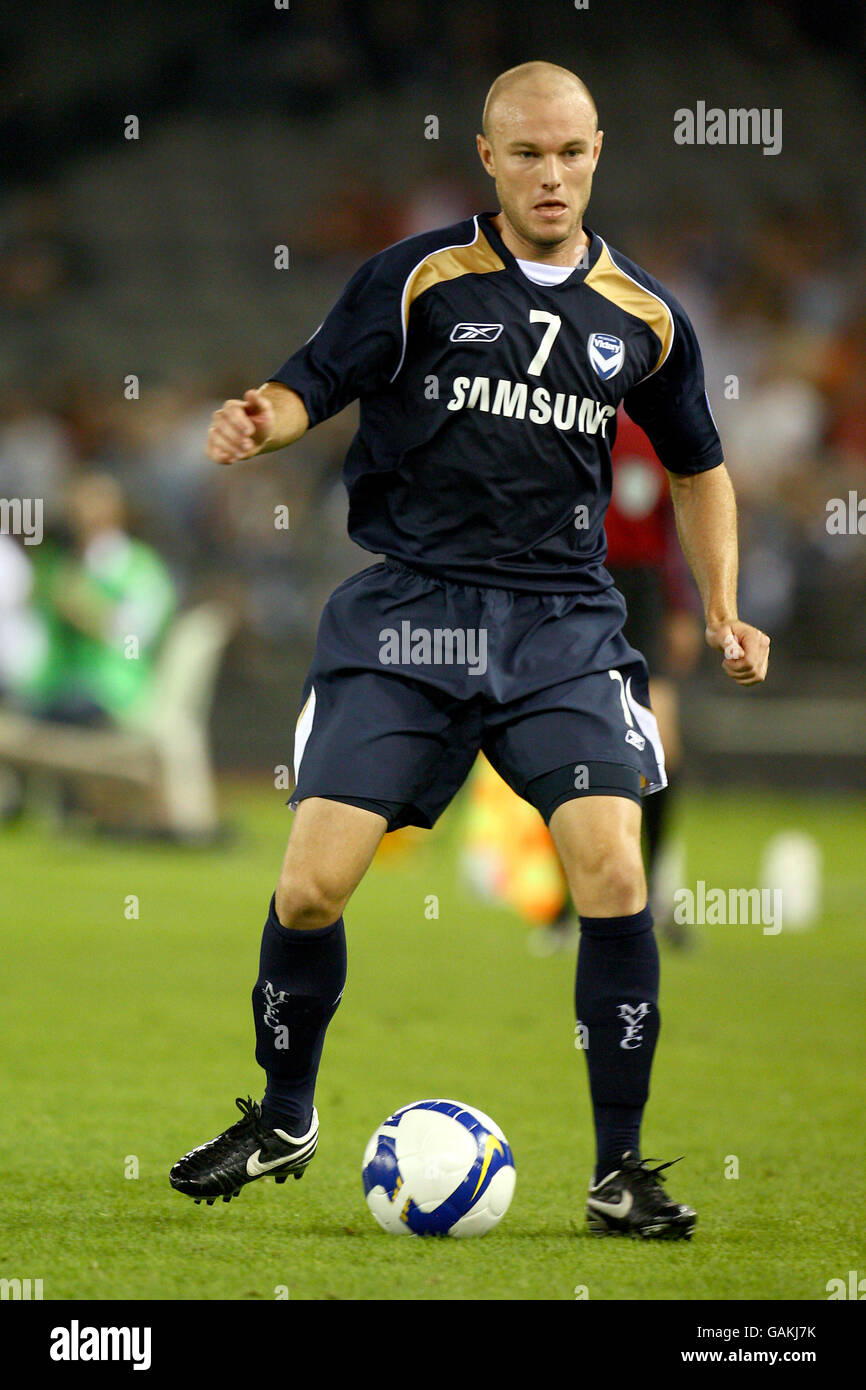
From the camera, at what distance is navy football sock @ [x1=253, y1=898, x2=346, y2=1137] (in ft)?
11.7

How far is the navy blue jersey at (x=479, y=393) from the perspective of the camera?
353cm

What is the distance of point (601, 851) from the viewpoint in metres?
3.38

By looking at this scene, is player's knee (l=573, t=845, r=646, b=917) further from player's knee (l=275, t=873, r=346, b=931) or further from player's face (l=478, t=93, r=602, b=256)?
player's face (l=478, t=93, r=602, b=256)

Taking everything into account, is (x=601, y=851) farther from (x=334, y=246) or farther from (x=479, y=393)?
(x=334, y=246)

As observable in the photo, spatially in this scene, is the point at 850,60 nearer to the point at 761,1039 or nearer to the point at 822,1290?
the point at 761,1039

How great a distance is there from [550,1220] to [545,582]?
121 centimetres

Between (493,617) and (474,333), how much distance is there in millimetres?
540

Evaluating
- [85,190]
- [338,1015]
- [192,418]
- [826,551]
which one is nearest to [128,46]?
[85,190]

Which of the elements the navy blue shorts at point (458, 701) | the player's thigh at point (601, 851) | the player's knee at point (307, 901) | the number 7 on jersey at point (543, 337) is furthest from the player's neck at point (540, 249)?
the player's knee at point (307, 901)

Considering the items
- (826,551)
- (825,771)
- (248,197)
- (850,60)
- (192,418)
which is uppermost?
(850,60)

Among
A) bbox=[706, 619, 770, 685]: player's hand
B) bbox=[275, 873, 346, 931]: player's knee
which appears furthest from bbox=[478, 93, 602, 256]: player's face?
bbox=[275, 873, 346, 931]: player's knee

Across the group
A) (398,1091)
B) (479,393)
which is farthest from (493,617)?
(398,1091)

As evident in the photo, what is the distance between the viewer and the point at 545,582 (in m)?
3.58
